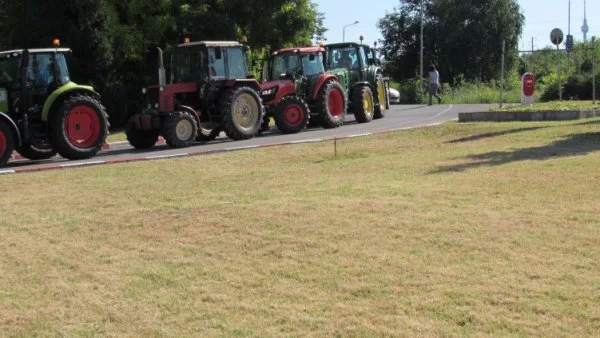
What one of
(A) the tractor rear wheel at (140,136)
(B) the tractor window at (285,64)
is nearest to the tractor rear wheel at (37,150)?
(A) the tractor rear wheel at (140,136)

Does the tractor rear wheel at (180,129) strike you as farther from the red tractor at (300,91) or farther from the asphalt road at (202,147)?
the red tractor at (300,91)

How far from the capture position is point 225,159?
50.7 feet

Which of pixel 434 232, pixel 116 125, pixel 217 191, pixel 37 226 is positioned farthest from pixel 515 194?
pixel 116 125

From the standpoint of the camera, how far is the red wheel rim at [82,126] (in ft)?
56.3

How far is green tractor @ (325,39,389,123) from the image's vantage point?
25219 mm

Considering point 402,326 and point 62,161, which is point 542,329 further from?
Result: point 62,161

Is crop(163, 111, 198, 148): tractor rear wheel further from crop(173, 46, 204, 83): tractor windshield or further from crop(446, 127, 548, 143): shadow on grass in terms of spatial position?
crop(446, 127, 548, 143): shadow on grass

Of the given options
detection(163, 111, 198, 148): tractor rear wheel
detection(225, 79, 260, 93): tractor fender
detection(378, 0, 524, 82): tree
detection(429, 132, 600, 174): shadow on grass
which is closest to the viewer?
detection(429, 132, 600, 174): shadow on grass

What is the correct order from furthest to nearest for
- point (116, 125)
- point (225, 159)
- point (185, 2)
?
point (185, 2), point (116, 125), point (225, 159)

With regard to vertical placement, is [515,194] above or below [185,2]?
below

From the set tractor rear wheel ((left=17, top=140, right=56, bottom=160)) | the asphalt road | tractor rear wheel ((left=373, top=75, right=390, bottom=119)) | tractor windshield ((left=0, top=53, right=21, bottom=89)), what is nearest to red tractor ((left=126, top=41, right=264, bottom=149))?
the asphalt road

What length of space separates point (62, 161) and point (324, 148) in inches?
225

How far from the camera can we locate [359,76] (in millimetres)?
26359

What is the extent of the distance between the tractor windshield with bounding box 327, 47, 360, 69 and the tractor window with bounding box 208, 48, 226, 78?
6.57m
